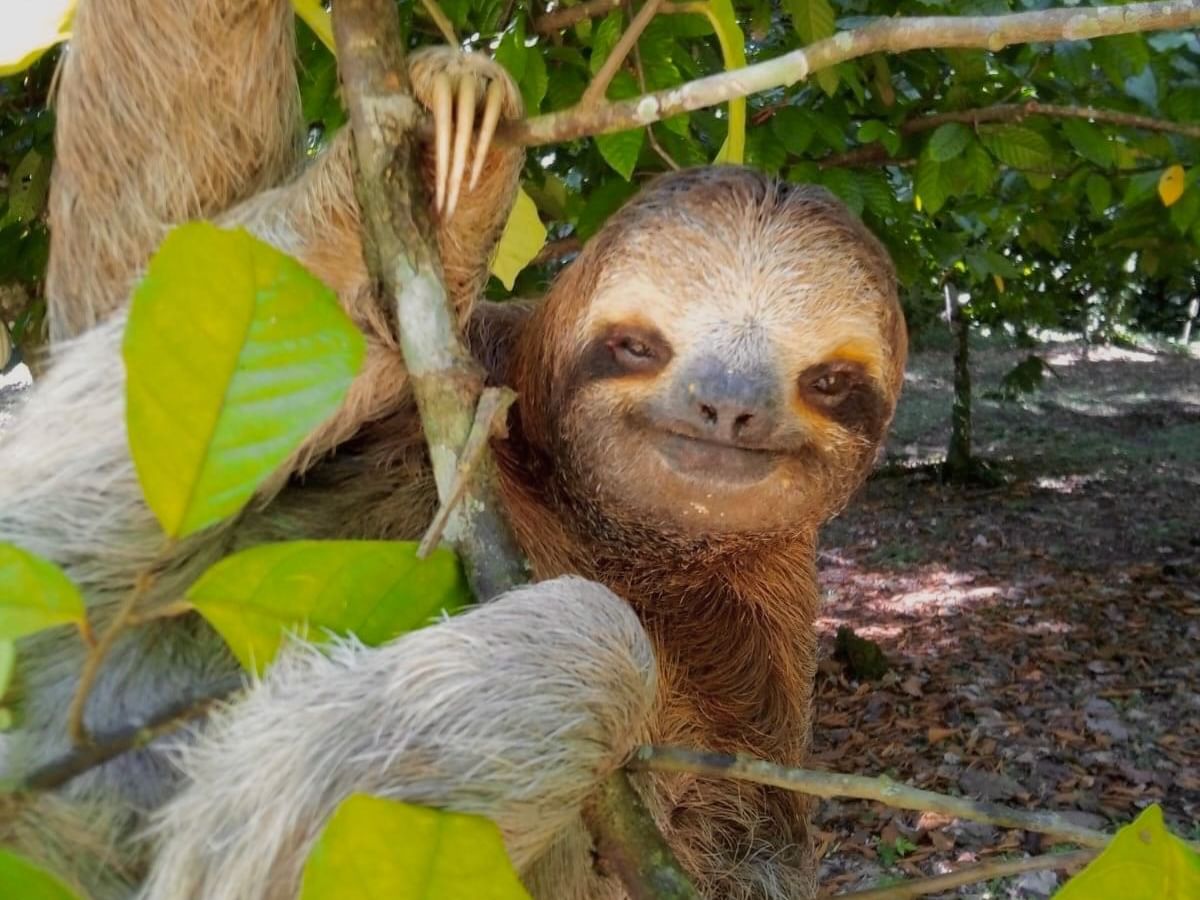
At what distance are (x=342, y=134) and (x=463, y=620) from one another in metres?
1.29

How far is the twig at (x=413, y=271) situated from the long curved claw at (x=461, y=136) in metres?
0.09

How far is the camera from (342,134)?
281 centimetres

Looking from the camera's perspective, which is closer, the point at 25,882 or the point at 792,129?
the point at 25,882

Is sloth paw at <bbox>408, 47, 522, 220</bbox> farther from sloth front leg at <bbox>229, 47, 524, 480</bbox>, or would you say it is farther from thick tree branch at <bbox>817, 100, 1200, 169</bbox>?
thick tree branch at <bbox>817, 100, 1200, 169</bbox>

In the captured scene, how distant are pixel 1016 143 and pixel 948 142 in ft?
1.54

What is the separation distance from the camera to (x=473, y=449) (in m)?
2.02

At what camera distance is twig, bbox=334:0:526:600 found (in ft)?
6.91

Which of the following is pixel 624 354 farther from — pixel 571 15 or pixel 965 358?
pixel 965 358

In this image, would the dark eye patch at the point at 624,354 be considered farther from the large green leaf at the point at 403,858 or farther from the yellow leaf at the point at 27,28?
the large green leaf at the point at 403,858

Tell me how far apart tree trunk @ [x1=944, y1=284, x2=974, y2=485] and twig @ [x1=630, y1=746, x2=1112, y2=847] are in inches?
682

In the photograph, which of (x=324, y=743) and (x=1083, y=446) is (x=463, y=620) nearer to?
(x=324, y=743)

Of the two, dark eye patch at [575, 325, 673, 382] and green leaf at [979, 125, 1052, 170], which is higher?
dark eye patch at [575, 325, 673, 382]

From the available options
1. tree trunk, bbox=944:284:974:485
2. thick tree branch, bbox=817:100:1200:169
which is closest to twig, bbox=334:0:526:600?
thick tree branch, bbox=817:100:1200:169

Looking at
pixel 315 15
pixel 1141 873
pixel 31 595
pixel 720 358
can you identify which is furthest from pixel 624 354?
pixel 1141 873
